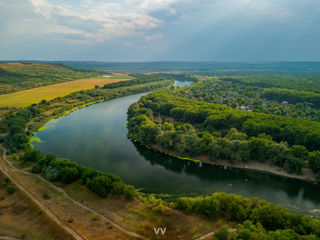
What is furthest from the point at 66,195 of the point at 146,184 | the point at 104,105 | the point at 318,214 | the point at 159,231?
the point at 104,105

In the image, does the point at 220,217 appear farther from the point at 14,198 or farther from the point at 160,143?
the point at 14,198

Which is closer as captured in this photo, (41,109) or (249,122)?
(249,122)

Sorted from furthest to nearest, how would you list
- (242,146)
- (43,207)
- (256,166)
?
(242,146), (256,166), (43,207)

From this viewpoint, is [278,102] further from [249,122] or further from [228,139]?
[228,139]

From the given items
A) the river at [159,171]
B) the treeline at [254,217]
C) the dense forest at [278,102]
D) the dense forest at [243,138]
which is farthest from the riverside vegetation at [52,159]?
the dense forest at [278,102]

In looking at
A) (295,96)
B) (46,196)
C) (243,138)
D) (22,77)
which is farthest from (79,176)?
(22,77)

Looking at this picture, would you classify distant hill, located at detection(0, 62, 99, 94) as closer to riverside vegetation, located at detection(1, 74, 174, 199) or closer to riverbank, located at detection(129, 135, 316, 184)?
riverside vegetation, located at detection(1, 74, 174, 199)

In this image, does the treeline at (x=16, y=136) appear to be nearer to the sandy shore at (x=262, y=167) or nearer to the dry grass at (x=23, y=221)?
the dry grass at (x=23, y=221)
